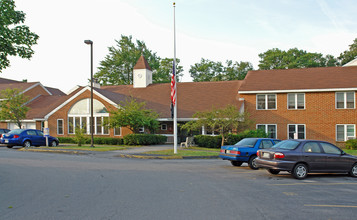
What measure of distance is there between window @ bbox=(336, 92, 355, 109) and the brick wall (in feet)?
1.25

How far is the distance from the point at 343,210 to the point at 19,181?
9.61 m

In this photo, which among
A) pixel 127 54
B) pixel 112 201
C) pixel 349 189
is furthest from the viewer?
pixel 127 54

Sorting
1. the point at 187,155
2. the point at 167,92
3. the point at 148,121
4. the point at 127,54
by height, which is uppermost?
the point at 127,54

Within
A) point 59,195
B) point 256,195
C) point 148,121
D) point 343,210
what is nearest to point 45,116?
point 148,121

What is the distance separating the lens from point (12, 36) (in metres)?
14.5

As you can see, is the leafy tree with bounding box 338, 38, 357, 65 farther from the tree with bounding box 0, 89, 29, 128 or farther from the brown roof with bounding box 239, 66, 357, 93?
the tree with bounding box 0, 89, 29, 128

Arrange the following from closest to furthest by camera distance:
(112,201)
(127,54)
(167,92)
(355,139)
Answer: (112,201) < (355,139) < (167,92) < (127,54)

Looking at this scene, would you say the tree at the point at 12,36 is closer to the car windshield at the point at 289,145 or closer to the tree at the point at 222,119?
the car windshield at the point at 289,145

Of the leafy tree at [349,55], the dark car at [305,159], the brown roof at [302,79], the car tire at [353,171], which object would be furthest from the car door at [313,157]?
the leafy tree at [349,55]

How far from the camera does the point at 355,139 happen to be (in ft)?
93.8

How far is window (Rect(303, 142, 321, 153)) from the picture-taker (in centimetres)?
1266

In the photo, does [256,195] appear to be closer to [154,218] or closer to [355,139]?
[154,218]

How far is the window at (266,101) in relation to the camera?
1266 inches

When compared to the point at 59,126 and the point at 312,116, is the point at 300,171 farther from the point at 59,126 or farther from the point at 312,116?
the point at 59,126
